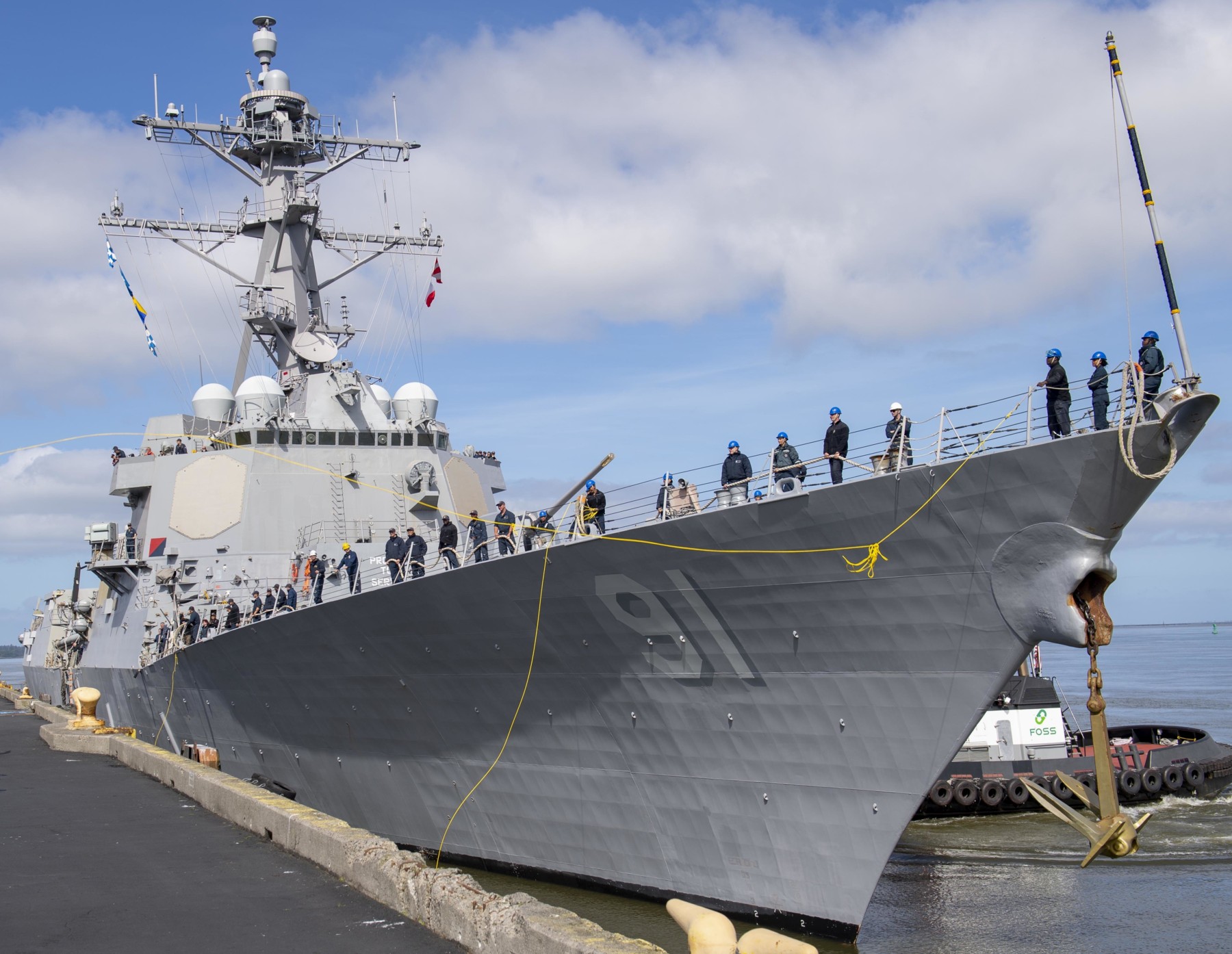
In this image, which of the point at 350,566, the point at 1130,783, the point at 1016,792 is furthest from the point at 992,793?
the point at 350,566

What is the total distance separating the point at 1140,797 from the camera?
20.0 m

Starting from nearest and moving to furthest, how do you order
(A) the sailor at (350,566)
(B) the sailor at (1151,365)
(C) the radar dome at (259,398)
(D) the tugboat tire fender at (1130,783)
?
1. (B) the sailor at (1151,365)
2. (A) the sailor at (350,566)
3. (C) the radar dome at (259,398)
4. (D) the tugboat tire fender at (1130,783)

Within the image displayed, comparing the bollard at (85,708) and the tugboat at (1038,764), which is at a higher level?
the bollard at (85,708)

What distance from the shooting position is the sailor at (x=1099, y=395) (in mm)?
7551

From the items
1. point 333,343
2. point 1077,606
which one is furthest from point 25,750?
point 1077,606

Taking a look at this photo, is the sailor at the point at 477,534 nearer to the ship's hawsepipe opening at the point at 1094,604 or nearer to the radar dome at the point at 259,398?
A: the ship's hawsepipe opening at the point at 1094,604

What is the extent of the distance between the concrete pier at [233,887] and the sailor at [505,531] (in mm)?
3156

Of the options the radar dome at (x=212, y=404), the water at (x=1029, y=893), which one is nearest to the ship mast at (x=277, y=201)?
the radar dome at (x=212, y=404)

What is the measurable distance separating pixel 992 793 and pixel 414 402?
39.4ft

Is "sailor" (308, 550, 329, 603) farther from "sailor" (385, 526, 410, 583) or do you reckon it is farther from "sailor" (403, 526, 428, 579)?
"sailor" (403, 526, 428, 579)

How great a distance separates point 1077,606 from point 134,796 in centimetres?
880

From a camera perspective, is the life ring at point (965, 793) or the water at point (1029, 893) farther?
the life ring at point (965, 793)

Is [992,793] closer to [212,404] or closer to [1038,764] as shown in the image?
[1038,764]

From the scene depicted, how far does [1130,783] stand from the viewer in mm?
19734
